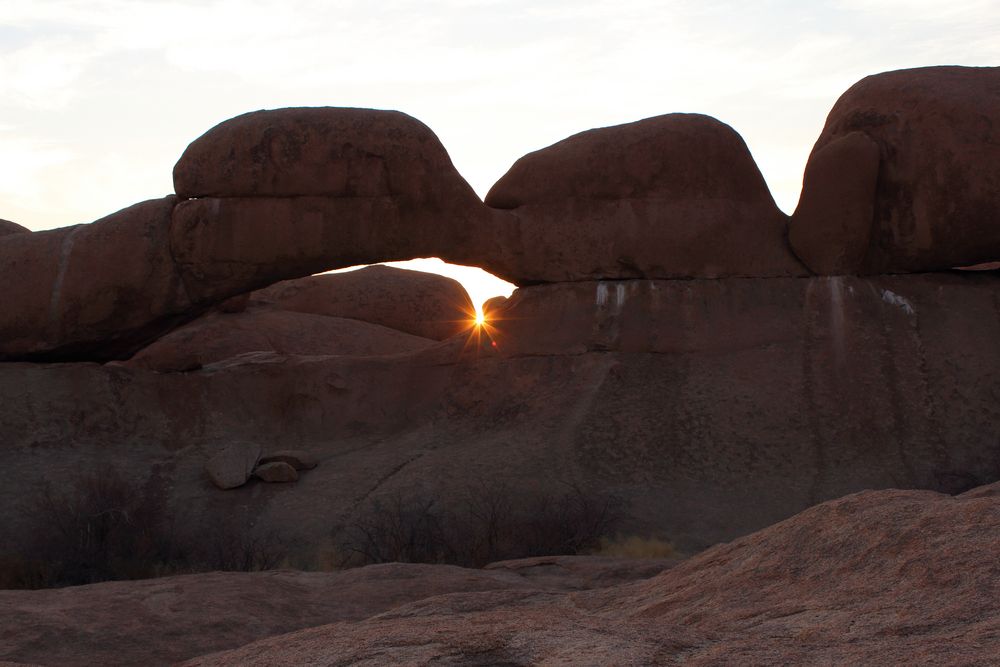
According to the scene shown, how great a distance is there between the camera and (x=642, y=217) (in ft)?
34.7

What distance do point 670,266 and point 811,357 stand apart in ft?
4.70

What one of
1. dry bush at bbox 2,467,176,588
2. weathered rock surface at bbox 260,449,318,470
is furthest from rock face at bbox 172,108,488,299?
dry bush at bbox 2,467,176,588

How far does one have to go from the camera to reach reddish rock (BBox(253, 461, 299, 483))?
33.3 feet

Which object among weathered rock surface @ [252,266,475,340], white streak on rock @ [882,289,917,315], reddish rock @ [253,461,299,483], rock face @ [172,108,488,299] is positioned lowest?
reddish rock @ [253,461,299,483]

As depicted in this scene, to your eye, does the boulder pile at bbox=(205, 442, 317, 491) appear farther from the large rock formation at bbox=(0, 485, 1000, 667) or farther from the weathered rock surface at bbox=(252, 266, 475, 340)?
the weathered rock surface at bbox=(252, 266, 475, 340)

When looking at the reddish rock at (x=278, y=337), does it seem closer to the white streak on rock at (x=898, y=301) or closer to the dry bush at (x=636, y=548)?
→ the dry bush at (x=636, y=548)

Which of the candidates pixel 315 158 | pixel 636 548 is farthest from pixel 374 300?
pixel 636 548

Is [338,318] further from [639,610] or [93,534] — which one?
[639,610]

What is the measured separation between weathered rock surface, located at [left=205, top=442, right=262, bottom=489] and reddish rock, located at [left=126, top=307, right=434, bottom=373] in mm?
2512

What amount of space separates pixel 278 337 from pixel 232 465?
4191mm

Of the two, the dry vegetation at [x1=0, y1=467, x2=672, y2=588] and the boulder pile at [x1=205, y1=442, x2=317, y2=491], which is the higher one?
the boulder pile at [x1=205, y1=442, x2=317, y2=491]

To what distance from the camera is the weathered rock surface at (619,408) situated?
9695 mm

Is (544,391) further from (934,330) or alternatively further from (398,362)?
(934,330)

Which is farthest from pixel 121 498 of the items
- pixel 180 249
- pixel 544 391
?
pixel 544 391
